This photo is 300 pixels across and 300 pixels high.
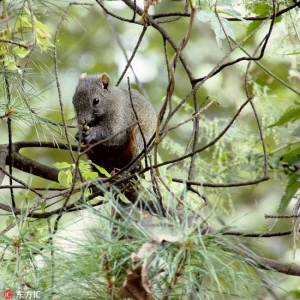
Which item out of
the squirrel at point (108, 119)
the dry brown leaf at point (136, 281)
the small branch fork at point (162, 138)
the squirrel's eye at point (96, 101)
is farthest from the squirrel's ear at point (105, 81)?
the dry brown leaf at point (136, 281)

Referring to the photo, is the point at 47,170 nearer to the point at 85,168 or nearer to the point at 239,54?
the point at 85,168

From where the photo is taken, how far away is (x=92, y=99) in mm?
3482

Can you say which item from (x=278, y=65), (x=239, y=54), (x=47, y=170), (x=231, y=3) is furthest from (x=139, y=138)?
(x=239, y=54)

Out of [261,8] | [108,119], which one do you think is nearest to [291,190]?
[261,8]

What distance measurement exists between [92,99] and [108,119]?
15 cm

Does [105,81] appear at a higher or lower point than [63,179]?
higher

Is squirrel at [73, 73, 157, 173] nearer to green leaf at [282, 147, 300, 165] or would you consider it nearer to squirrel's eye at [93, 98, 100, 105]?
squirrel's eye at [93, 98, 100, 105]

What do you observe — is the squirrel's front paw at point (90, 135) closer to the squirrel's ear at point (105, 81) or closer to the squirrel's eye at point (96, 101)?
the squirrel's eye at point (96, 101)

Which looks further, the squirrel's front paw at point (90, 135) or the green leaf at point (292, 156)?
the squirrel's front paw at point (90, 135)

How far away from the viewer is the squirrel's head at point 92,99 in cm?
344

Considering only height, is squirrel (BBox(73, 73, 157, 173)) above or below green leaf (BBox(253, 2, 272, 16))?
above

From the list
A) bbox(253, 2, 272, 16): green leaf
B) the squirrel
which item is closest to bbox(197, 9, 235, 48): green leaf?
bbox(253, 2, 272, 16): green leaf

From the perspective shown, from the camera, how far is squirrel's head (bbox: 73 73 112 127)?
344 centimetres

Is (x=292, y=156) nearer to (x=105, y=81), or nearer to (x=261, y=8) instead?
(x=261, y=8)
